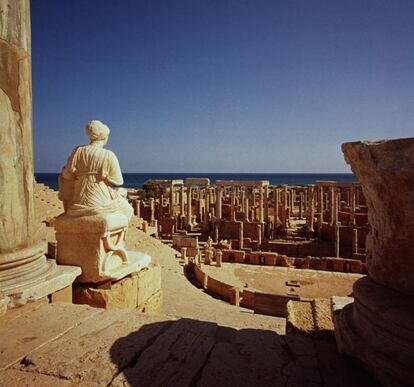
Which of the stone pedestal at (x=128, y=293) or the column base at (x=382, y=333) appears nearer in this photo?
the column base at (x=382, y=333)

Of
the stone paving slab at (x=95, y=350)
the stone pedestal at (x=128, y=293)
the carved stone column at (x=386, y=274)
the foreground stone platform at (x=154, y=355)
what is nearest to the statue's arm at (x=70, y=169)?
the stone pedestal at (x=128, y=293)

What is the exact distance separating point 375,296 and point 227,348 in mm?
1216

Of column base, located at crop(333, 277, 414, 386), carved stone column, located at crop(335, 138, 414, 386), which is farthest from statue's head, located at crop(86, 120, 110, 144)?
column base, located at crop(333, 277, 414, 386)

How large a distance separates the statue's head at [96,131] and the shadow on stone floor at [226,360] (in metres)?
2.85

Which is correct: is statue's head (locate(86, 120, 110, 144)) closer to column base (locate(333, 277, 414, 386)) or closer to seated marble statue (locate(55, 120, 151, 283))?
seated marble statue (locate(55, 120, 151, 283))

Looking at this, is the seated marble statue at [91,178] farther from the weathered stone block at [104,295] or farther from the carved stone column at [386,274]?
the carved stone column at [386,274]

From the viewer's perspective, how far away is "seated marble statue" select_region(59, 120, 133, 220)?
13.9ft

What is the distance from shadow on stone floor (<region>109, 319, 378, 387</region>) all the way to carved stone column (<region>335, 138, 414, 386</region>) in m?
0.21

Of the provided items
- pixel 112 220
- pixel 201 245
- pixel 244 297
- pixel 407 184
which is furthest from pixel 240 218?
pixel 407 184

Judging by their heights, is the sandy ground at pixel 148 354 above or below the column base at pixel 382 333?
below

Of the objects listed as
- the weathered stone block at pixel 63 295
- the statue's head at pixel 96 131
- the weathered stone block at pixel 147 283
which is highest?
the statue's head at pixel 96 131

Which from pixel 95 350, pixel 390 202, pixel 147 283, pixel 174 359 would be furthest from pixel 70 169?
pixel 390 202

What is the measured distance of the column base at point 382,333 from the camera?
1.92 meters

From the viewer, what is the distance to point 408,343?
192cm
